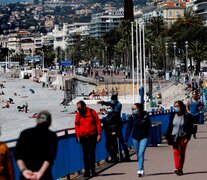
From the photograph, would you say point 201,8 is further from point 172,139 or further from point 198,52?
point 172,139

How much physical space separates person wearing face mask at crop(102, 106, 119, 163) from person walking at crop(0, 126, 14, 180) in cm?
676

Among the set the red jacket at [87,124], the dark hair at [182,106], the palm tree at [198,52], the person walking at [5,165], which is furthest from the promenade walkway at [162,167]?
the palm tree at [198,52]

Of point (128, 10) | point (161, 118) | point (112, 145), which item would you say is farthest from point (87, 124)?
point (128, 10)

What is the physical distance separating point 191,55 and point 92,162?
283ft

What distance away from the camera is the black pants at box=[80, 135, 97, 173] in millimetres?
12320

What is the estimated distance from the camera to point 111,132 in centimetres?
1420

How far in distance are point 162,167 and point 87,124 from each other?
6.82 feet

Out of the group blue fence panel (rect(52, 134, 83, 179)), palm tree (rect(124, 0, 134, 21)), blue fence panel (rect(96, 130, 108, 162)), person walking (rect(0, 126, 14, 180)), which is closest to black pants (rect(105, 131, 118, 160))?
blue fence panel (rect(96, 130, 108, 162))

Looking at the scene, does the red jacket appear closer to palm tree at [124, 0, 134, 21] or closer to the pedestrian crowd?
the pedestrian crowd

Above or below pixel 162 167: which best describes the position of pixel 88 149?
above

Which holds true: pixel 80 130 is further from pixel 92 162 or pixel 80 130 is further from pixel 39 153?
pixel 39 153

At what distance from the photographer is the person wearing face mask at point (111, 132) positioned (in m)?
14.1

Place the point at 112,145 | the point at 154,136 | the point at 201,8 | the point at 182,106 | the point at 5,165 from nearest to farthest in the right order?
the point at 5,165, the point at 182,106, the point at 112,145, the point at 154,136, the point at 201,8

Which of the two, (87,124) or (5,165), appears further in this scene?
(87,124)
